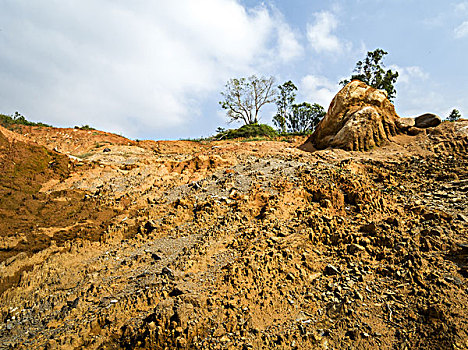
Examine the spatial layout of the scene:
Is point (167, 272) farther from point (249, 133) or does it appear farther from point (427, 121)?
point (249, 133)

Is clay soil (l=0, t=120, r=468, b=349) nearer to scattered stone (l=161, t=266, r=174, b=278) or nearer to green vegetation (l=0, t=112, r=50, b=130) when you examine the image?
scattered stone (l=161, t=266, r=174, b=278)

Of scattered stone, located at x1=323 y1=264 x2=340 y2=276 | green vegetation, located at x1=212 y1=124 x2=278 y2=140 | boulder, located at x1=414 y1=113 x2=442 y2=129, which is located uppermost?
green vegetation, located at x1=212 y1=124 x2=278 y2=140

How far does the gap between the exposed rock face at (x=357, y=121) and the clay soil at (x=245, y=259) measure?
6.50 ft

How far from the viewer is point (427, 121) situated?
32.4 feet

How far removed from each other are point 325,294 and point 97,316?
3.24 meters

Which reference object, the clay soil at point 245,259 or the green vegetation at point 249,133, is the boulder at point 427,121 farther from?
the green vegetation at point 249,133

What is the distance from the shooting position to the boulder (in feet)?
31.8

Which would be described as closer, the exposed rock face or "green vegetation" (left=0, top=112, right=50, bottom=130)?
the exposed rock face

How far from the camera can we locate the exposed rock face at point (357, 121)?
9.52 m

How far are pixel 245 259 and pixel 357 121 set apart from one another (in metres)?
8.48

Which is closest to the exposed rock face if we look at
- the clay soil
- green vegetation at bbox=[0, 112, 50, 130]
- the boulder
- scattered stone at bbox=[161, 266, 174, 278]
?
the boulder

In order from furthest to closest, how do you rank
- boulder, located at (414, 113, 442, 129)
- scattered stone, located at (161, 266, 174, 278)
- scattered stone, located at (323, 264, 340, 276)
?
boulder, located at (414, 113, 442, 129) < scattered stone, located at (161, 266, 174, 278) < scattered stone, located at (323, 264, 340, 276)

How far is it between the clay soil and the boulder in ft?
7.09

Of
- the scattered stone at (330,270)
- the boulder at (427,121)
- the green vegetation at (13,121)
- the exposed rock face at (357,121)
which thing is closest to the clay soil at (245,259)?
the scattered stone at (330,270)
